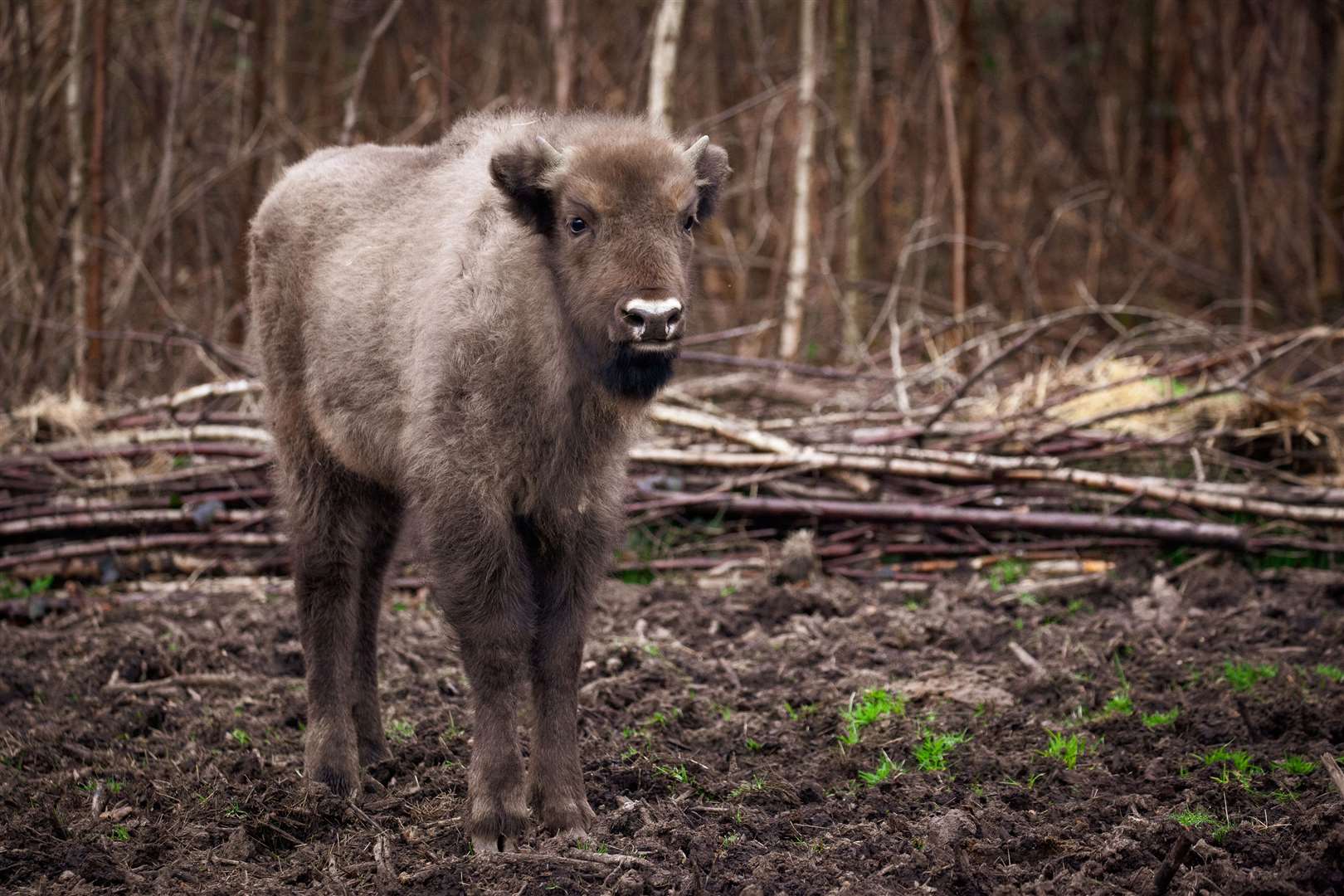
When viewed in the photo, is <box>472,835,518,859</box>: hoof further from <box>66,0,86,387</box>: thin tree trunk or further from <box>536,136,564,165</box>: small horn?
<box>66,0,86,387</box>: thin tree trunk

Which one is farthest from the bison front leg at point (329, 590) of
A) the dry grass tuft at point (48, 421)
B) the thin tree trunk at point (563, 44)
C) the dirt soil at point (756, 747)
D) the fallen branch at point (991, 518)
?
the thin tree trunk at point (563, 44)

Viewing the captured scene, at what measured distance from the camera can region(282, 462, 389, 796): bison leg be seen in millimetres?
5098

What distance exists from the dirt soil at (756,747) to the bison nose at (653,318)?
1606 mm

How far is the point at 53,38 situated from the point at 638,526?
6165mm

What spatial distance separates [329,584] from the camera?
5.21 meters

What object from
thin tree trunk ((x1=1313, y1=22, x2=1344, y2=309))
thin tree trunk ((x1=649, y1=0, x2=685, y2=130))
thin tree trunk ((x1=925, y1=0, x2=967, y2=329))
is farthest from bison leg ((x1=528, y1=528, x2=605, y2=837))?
thin tree trunk ((x1=1313, y1=22, x2=1344, y2=309))

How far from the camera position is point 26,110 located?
31.5ft

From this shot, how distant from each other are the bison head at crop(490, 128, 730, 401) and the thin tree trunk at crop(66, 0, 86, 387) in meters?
6.48

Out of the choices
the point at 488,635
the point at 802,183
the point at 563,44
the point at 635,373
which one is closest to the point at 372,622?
the point at 488,635

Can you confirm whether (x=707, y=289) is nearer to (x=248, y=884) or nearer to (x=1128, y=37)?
(x=1128, y=37)

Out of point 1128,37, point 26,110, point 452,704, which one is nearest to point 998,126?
point 1128,37

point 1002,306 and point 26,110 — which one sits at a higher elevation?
point 26,110

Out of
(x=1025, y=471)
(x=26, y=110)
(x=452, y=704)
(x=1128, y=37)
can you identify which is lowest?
(x=452, y=704)

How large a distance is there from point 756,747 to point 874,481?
3340mm
